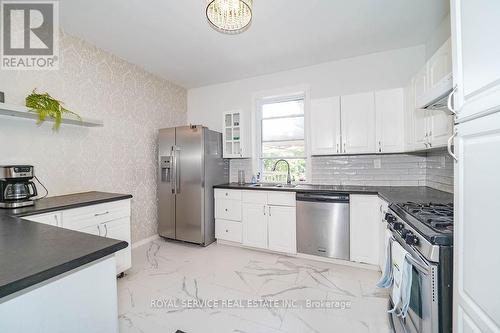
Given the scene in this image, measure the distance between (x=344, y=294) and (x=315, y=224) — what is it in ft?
2.69

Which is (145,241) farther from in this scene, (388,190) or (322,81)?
(322,81)

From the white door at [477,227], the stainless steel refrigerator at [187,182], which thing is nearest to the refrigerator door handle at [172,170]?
the stainless steel refrigerator at [187,182]

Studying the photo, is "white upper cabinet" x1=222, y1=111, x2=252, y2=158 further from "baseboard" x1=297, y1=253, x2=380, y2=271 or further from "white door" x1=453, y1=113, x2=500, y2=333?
"white door" x1=453, y1=113, x2=500, y2=333

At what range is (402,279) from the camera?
4.31 feet

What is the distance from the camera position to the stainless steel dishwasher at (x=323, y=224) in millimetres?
2660

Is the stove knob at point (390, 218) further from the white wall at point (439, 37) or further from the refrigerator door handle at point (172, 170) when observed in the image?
the refrigerator door handle at point (172, 170)

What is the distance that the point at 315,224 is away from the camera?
279 cm

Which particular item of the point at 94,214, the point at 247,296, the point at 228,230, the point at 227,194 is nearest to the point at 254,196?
the point at 227,194

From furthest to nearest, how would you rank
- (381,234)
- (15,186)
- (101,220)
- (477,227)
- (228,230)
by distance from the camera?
(228,230), (381,234), (101,220), (15,186), (477,227)

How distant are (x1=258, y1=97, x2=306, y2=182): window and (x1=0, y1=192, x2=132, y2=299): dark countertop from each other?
9.80 ft

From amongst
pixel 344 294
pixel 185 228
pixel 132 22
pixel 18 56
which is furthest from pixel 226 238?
pixel 18 56

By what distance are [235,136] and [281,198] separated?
4.67 ft

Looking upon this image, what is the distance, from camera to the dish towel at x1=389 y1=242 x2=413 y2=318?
4.20 feet

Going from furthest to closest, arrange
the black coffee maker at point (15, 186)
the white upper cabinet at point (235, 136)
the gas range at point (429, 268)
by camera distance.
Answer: the white upper cabinet at point (235, 136), the black coffee maker at point (15, 186), the gas range at point (429, 268)
